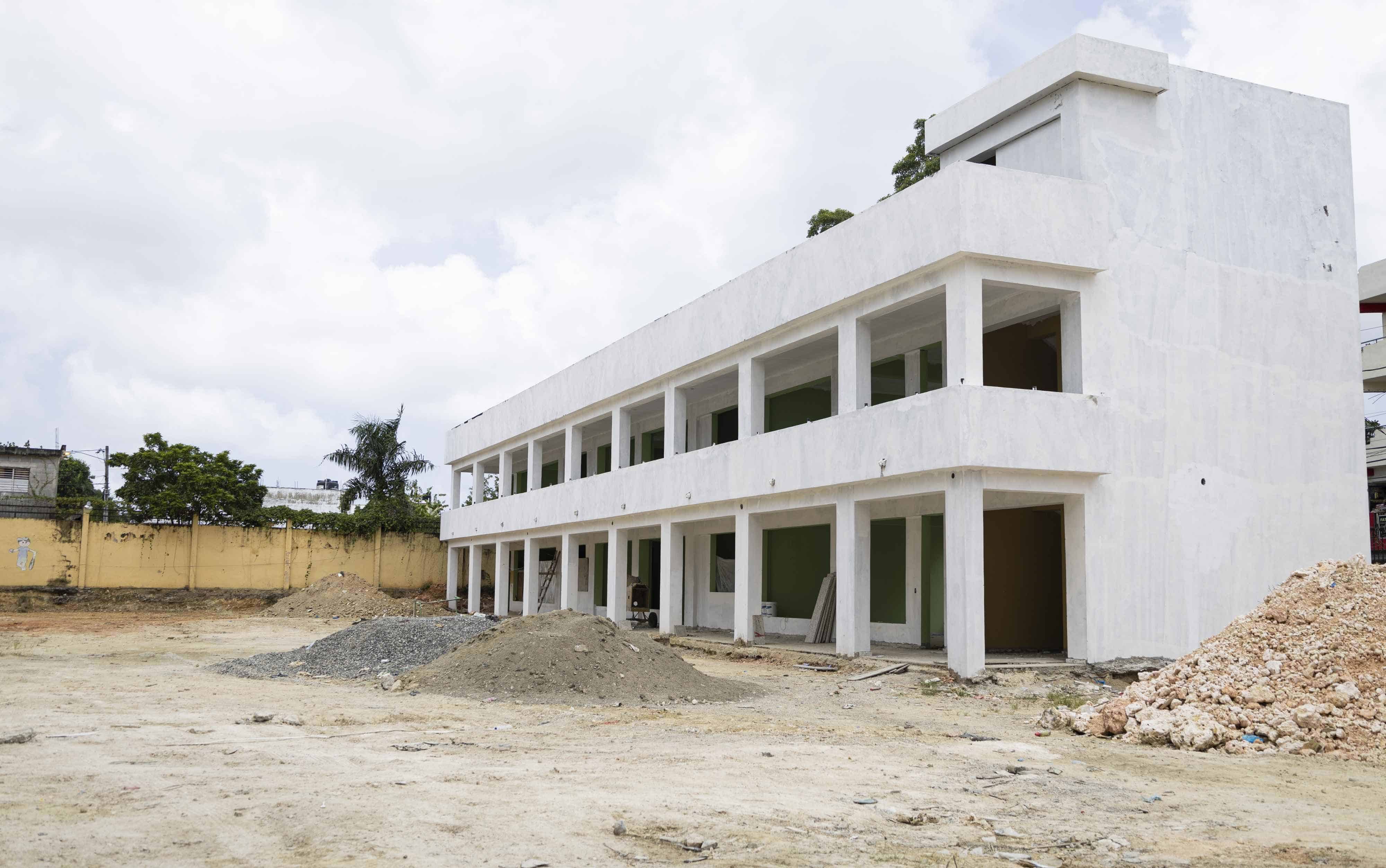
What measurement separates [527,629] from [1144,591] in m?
9.83

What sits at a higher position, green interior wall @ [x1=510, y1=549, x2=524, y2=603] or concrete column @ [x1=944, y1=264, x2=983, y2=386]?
concrete column @ [x1=944, y1=264, x2=983, y2=386]

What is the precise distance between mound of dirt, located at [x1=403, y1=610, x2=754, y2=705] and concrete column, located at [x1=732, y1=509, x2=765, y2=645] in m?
6.01

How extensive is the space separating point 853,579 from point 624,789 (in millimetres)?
11730

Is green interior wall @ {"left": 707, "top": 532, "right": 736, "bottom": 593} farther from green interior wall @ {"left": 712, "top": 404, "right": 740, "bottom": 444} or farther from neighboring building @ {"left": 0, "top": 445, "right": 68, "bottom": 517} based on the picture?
neighboring building @ {"left": 0, "top": 445, "right": 68, "bottom": 517}

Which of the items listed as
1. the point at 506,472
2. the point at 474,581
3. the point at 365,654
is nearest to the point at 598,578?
the point at 506,472

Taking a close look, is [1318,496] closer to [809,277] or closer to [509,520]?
[809,277]

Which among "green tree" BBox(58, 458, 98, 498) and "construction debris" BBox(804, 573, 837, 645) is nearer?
"construction debris" BBox(804, 573, 837, 645)

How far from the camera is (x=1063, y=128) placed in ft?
58.5

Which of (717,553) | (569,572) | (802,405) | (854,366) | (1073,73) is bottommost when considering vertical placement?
(569,572)

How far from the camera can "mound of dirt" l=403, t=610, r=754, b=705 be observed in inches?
568

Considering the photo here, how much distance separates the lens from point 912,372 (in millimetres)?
22422

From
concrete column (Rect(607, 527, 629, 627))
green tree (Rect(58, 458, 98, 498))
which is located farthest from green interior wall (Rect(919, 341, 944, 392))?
green tree (Rect(58, 458, 98, 498))

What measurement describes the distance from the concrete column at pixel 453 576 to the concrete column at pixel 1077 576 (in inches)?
1151

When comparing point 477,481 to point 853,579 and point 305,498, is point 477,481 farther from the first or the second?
point 305,498
